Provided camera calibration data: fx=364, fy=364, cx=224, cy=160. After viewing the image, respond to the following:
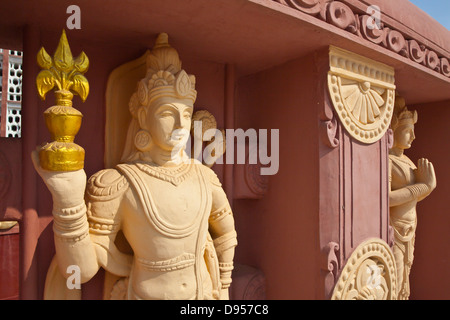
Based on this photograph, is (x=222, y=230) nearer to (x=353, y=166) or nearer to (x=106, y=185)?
(x=106, y=185)

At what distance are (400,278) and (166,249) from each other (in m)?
2.31

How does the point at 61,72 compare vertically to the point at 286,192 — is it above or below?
above

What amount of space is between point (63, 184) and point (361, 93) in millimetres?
2077

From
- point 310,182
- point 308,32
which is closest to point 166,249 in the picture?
point 310,182

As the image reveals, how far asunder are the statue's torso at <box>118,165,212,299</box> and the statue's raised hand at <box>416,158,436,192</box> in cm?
227

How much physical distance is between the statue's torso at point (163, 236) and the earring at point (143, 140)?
0.13 meters

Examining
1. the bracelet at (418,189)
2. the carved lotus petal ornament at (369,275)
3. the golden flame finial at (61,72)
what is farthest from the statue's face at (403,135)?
the golden flame finial at (61,72)

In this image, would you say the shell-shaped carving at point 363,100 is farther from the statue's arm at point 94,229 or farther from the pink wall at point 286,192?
the statue's arm at point 94,229

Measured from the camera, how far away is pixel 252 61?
9.05ft

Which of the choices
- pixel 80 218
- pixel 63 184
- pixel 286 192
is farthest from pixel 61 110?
pixel 286 192

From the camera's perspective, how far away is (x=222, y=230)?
2334 millimetres

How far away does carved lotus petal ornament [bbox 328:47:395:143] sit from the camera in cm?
249

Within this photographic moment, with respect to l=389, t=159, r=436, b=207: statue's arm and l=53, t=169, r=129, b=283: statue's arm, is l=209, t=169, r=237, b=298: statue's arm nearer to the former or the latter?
l=53, t=169, r=129, b=283: statue's arm
